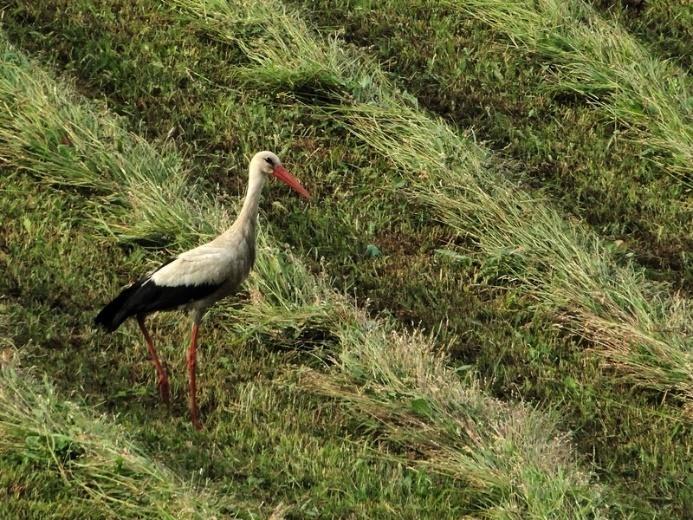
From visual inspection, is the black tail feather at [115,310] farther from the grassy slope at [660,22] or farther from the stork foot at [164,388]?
the grassy slope at [660,22]

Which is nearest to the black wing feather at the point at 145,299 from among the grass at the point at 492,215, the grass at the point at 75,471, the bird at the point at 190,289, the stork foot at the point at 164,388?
the bird at the point at 190,289

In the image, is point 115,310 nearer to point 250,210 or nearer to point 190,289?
point 190,289

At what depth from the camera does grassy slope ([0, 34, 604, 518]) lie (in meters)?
9.10

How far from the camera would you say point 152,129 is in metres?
13.6

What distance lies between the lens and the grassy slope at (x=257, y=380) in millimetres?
9102

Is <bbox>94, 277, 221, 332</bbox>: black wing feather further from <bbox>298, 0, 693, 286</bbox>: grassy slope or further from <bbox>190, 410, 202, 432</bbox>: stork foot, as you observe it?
<bbox>298, 0, 693, 286</bbox>: grassy slope

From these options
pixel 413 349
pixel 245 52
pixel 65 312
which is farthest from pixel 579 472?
pixel 245 52

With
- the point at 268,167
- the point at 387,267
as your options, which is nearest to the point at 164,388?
the point at 268,167

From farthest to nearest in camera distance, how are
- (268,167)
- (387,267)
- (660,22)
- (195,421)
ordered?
(660,22)
(387,267)
(268,167)
(195,421)

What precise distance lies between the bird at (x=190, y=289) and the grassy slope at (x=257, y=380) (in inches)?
12.7

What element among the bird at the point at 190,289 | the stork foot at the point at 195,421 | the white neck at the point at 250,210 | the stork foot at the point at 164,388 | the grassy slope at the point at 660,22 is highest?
the grassy slope at the point at 660,22

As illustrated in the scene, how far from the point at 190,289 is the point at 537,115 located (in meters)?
5.99

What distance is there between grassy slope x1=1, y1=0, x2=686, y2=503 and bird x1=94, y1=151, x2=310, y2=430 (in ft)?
6.52

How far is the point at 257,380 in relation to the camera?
405 inches
